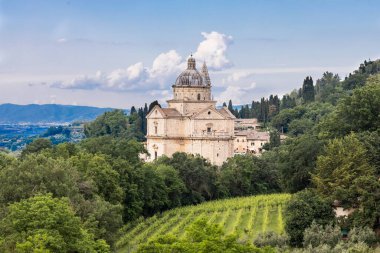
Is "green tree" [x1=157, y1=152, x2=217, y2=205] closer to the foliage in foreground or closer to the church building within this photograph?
the church building

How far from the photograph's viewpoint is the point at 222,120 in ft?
244

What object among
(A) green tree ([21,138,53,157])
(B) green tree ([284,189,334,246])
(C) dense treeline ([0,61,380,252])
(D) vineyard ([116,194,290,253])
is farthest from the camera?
(A) green tree ([21,138,53,157])

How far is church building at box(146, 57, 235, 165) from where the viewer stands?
244 feet

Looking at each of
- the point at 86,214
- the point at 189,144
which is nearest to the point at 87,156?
the point at 86,214

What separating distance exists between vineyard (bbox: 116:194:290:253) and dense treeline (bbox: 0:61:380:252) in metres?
1.52

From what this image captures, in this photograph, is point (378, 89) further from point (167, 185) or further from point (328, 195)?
point (167, 185)

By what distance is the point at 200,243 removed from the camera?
23.8 m

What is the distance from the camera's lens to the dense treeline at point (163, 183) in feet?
87.4

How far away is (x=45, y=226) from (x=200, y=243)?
18.7 ft

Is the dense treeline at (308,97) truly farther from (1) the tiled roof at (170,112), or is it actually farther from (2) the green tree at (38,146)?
(2) the green tree at (38,146)

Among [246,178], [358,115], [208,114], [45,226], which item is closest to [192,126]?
[208,114]

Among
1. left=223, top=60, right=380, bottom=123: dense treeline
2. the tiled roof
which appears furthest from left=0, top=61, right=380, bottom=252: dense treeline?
left=223, top=60, right=380, bottom=123: dense treeline

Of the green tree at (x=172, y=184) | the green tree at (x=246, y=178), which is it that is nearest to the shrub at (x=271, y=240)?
the green tree at (x=172, y=184)

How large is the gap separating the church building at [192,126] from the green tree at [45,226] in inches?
1836
